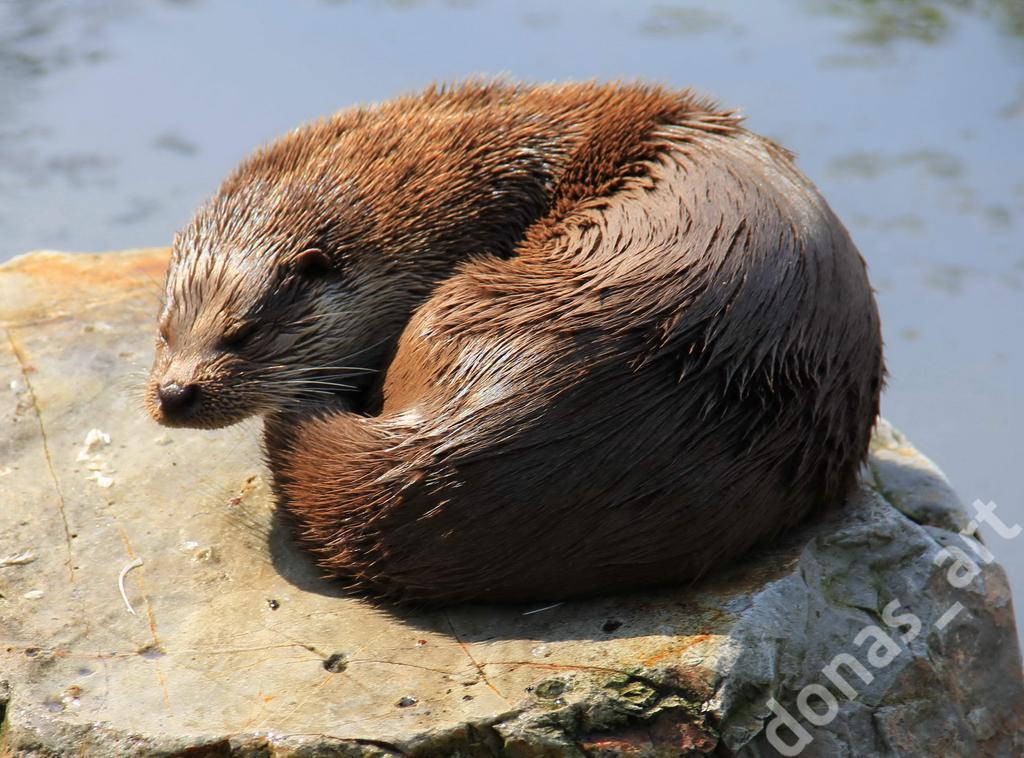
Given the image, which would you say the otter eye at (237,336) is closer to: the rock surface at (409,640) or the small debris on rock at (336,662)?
the rock surface at (409,640)

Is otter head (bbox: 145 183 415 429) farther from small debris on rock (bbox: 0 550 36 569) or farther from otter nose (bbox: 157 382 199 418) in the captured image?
small debris on rock (bbox: 0 550 36 569)

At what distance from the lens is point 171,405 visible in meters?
3.56

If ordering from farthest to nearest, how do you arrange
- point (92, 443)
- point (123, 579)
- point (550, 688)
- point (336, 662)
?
point (92, 443)
point (123, 579)
point (336, 662)
point (550, 688)

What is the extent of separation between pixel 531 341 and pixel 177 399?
3.13 feet

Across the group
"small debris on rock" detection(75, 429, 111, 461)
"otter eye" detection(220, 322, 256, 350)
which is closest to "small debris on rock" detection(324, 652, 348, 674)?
"otter eye" detection(220, 322, 256, 350)

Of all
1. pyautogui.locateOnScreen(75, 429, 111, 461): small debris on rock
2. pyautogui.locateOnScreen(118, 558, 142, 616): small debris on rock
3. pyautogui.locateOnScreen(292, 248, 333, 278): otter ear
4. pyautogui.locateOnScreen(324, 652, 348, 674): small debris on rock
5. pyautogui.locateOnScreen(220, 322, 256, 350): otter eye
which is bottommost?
pyautogui.locateOnScreen(75, 429, 111, 461): small debris on rock

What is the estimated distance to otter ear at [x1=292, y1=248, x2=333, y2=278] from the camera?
3.65 meters

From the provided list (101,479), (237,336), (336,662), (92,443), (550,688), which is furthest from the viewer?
(92,443)

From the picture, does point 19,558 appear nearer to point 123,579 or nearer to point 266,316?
point 123,579

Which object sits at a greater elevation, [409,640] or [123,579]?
[409,640]

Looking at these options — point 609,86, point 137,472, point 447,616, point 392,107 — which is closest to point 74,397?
point 137,472

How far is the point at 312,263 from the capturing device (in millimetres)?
3695

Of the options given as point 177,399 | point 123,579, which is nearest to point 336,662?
point 123,579

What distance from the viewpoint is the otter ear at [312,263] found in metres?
3.65
